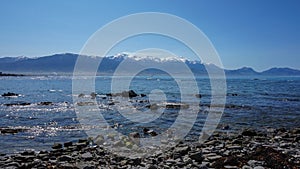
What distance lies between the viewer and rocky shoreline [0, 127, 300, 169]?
1103cm

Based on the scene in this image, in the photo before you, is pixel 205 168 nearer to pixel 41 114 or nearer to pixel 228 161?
pixel 228 161

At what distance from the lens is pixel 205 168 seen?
10.6 metres

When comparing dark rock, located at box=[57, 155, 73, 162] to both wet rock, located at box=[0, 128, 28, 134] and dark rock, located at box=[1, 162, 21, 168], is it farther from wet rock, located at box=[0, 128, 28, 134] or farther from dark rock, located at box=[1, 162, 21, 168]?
wet rock, located at box=[0, 128, 28, 134]

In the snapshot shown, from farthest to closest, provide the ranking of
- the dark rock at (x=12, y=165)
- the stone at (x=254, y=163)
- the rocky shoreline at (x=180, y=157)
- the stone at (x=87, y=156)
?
1. the stone at (x=87, y=156)
2. the dark rock at (x=12, y=165)
3. the rocky shoreline at (x=180, y=157)
4. the stone at (x=254, y=163)

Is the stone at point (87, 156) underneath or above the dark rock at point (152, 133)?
above

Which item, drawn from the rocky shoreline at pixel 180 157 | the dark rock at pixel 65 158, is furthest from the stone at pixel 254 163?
the dark rock at pixel 65 158

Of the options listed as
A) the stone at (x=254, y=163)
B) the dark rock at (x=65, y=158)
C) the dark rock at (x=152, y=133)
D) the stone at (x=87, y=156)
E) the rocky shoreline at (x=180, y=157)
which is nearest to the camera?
the stone at (x=254, y=163)

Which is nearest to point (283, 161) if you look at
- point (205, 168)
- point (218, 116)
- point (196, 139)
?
point (205, 168)

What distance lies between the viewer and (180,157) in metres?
12.4

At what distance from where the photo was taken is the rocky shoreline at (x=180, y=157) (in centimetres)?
1103

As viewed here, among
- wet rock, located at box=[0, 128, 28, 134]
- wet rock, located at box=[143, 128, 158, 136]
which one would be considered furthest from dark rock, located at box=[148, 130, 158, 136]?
wet rock, located at box=[0, 128, 28, 134]

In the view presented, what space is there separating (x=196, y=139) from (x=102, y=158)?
20.7 ft

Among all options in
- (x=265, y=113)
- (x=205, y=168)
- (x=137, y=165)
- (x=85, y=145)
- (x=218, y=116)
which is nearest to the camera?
(x=205, y=168)

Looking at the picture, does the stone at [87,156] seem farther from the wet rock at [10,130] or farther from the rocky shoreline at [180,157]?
the wet rock at [10,130]
